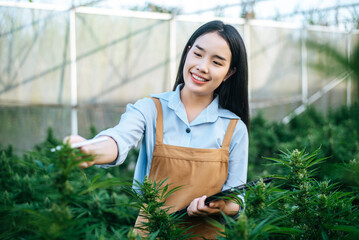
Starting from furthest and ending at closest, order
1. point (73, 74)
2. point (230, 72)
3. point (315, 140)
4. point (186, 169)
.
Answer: point (73, 74) → point (315, 140) → point (230, 72) → point (186, 169)

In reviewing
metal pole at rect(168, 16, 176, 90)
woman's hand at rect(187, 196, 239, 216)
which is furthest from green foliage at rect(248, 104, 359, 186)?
metal pole at rect(168, 16, 176, 90)

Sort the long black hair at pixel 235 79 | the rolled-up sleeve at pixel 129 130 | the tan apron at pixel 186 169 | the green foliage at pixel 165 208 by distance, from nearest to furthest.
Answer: the green foliage at pixel 165 208 < the rolled-up sleeve at pixel 129 130 < the tan apron at pixel 186 169 < the long black hair at pixel 235 79

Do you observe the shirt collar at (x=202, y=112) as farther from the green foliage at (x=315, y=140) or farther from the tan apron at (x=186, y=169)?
the green foliage at (x=315, y=140)

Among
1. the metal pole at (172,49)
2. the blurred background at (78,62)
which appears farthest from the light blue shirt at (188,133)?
the metal pole at (172,49)

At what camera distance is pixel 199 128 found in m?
1.56

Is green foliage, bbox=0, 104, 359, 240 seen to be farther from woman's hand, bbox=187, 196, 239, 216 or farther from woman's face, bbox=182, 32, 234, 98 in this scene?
woman's face, bbox=182, 32, 234, 98

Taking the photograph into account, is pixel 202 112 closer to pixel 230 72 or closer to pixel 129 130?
pixel 230 72

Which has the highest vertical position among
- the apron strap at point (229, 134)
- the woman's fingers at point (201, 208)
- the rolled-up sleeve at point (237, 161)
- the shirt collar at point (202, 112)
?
the shirt collar at point (202, 112)

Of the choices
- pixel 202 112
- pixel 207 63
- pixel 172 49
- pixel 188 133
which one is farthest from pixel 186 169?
pixel 172 49

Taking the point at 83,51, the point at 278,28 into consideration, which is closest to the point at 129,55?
the point at 83,51

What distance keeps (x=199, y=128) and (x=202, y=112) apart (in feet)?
0.26

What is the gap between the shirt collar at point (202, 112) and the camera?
1.55 metres

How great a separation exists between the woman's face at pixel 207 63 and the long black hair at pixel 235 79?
0.06 metres

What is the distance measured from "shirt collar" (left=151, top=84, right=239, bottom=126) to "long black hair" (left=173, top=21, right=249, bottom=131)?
59 millimetres
